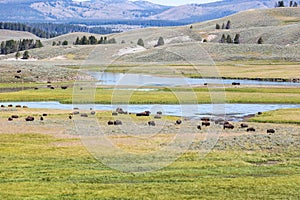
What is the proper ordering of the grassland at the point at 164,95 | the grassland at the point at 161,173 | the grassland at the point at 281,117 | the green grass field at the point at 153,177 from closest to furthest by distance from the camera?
the green grass field at the point at 153,177
the grassland at the point at 161,173
the grassland at the point at 281,117
the grassland at the point at 164,95

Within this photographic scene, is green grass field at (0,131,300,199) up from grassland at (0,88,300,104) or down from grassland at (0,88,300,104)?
up

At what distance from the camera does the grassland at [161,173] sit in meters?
31.4

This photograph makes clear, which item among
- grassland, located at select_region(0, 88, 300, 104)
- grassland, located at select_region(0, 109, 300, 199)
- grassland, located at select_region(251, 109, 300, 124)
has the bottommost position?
grassland, located at select_region(0, 88, 300, 104)

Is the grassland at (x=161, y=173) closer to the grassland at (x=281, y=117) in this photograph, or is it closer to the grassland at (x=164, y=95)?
the grassland at (x=281, y=117)

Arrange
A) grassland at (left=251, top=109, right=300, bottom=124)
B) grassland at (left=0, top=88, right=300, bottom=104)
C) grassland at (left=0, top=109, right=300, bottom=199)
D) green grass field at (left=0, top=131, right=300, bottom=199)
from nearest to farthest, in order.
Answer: green grass field at (left=0, top=131, right=300, bottom=199)
grassland at (left=0, top=109, right=300, bottom=199)
grassland at (left=251, top=109, right=300, bottom=124)
grassland at (left=0, top=88, right=300, bottom=104)

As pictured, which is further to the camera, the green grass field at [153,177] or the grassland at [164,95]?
the grassland at [164,95]

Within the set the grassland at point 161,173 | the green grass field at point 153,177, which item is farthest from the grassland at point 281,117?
the green grass field at point 153,177

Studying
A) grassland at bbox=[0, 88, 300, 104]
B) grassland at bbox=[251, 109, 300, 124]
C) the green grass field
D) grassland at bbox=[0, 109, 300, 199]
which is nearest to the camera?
the green grass field

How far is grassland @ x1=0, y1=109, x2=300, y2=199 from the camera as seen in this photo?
31438mm

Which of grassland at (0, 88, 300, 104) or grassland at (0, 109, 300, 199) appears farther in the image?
grassland at (0, 88, 300, 104)

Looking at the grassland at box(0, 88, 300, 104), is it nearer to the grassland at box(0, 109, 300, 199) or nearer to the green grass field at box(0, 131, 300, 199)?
the grassland at box(0, 109, 300, 199)

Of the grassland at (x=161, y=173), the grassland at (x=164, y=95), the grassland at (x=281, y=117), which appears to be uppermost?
the grassland at (x=161, y=173)

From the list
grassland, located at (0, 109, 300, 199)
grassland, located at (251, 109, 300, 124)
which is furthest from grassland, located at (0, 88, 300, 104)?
grassland, located at (0, 109, 300, 199)

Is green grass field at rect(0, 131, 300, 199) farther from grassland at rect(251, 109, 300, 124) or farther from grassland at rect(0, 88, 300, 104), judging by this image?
grassland at rect(0, 88, 300, 104)
